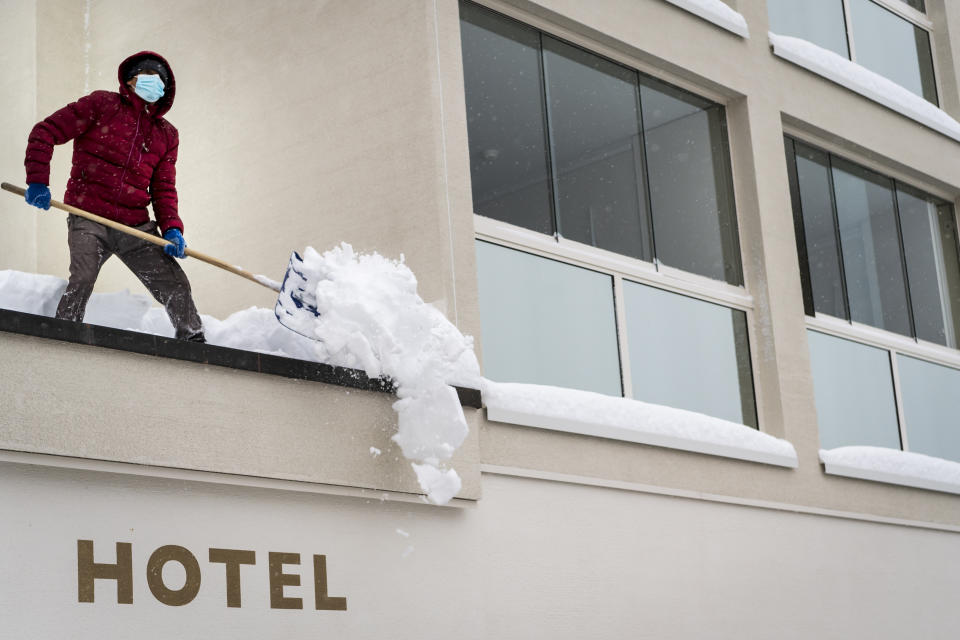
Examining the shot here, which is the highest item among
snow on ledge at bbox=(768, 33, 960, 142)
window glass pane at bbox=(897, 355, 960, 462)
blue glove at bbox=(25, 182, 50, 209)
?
snow on ledge at bbox=(768, 33, 960, 142)

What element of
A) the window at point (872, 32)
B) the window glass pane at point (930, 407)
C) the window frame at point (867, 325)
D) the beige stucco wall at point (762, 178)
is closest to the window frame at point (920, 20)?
the window at point (872, 32)

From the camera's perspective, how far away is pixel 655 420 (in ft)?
31.7

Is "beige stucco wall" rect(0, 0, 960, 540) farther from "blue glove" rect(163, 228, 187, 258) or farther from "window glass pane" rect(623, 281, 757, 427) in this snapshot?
"blue glove" rect(163, 228, 187, 258)

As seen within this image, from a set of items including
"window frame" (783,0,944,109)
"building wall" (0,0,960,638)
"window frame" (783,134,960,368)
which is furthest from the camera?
"window frame" (783,0,944,109)

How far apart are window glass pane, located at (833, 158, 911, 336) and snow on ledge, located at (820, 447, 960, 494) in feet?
4.80

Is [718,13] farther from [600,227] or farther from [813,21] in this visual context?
[600,227]

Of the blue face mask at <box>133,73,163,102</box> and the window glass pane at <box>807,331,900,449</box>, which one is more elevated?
the blue face mask at <box>133,73,163,102</box>

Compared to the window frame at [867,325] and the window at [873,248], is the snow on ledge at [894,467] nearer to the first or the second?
the window frame at [867,325]

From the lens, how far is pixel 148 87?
721cm

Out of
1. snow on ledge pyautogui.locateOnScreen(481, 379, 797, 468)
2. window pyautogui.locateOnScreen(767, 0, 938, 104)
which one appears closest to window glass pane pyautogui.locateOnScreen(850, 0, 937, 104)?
window pyautogui.locateOnScreen(767, 0, 938, 104)

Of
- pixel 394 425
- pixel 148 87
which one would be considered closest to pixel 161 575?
pixel 394 425

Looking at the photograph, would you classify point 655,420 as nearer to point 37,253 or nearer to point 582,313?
point 582,313

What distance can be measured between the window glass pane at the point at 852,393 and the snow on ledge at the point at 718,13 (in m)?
2.90

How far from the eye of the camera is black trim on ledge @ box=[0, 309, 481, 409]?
6102 mm
